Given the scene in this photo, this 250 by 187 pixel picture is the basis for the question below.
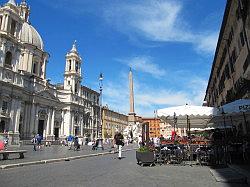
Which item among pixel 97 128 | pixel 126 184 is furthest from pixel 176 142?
pixel 97 128

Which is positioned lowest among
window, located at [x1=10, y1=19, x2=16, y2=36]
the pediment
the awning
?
the awning

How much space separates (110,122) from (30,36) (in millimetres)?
52765

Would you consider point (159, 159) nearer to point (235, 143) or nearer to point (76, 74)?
point (235, 143)

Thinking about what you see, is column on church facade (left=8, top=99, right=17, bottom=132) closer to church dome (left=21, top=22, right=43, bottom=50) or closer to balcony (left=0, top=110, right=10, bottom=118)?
balcony (left=0, top=110, right=10, bottom=118)

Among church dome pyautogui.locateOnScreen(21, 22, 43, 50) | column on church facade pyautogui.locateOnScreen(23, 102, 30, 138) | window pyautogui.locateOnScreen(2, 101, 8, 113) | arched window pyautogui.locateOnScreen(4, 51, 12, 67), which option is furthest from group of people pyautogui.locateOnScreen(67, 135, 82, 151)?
church dome pyautogui.locateOnScreen(21, 22, 43, 50)

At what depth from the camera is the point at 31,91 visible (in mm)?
61219

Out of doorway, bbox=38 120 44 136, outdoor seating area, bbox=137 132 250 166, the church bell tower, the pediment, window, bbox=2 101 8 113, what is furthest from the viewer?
the church bell tower

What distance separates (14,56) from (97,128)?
49432 mm

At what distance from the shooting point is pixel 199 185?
6.74m

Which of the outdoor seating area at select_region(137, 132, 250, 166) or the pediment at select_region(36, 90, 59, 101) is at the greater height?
the pediment at select_region(36, 90, 59, 101)

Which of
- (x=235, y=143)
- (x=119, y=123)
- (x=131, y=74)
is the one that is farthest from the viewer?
(x=119, y=123)

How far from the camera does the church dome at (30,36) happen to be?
218 ft

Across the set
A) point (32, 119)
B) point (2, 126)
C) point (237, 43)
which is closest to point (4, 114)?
point (2, 126)

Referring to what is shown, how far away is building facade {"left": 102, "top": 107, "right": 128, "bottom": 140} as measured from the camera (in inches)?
4075
